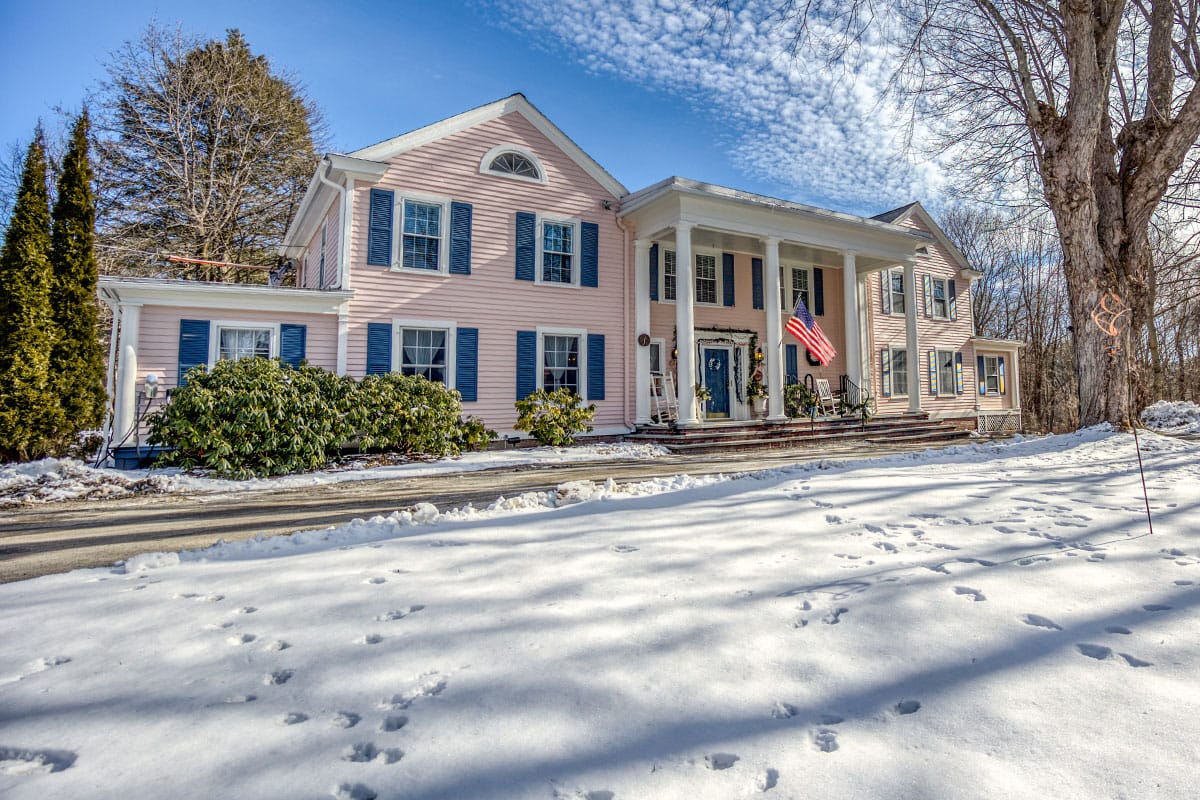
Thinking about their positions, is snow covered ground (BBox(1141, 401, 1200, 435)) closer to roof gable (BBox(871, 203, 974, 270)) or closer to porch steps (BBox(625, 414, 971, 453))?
porch steps (BBox(625, 414, 971, 453))

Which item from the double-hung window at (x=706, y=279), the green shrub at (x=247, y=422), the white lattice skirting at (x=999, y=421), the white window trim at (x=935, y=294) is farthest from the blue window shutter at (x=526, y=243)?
the white lattice skirting at (x=999, y=421)

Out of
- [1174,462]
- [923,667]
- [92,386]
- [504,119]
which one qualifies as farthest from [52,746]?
[504,119]

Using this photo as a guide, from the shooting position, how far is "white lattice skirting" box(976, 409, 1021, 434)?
2011 centimetres

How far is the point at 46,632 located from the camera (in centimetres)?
214

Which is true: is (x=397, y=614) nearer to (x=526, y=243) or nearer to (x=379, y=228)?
(x=379, y=228)

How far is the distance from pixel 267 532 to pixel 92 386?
301 inches

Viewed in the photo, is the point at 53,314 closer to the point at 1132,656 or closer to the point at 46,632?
the point at 46,632

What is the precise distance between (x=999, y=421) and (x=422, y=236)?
831 inches

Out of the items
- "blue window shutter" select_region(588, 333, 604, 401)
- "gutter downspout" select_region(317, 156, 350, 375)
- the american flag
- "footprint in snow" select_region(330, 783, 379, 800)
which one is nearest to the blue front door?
the american flag

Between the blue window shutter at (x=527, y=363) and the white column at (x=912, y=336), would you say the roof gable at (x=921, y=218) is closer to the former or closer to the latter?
the white column at (x=912, y=336)

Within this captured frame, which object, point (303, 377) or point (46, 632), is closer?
point (46, 632)

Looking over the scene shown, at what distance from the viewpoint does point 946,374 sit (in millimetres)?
19031

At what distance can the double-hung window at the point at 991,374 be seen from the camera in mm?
20469

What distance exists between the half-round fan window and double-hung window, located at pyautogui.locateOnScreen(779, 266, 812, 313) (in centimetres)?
749
